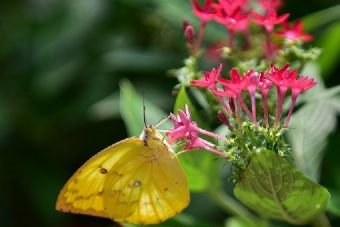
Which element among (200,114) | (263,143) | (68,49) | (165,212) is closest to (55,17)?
(68,49)

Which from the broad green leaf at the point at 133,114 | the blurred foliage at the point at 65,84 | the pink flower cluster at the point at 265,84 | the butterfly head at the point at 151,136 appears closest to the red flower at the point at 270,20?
the pink flower cluster at the point at 265,84

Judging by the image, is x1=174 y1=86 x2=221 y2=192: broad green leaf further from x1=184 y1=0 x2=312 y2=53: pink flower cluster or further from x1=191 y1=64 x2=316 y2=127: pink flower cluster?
x1=191 y1=64 x2=316 y2=127: pink flower cluster

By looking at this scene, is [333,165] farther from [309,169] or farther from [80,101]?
[80,101]

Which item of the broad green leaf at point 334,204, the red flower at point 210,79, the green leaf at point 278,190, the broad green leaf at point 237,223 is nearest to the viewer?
the green leaf at point 278,190

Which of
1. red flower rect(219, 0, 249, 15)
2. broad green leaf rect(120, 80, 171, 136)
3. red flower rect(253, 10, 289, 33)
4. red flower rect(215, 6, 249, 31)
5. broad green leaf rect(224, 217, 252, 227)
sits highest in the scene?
red flower rect(219, 0, 249, 15)

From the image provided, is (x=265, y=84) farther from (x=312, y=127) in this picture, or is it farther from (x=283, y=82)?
(x=312, y=127)

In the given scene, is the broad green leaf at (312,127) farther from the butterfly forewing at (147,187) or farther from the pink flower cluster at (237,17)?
the butterfly forewing at (147,187)

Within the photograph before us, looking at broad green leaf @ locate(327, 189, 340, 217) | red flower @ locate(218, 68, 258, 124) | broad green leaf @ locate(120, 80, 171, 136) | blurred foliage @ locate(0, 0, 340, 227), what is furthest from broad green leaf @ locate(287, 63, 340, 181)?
blurred foliage @ locate(0, 0, 340, 227)

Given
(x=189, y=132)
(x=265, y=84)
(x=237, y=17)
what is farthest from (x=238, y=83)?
(x=237, y=17)
